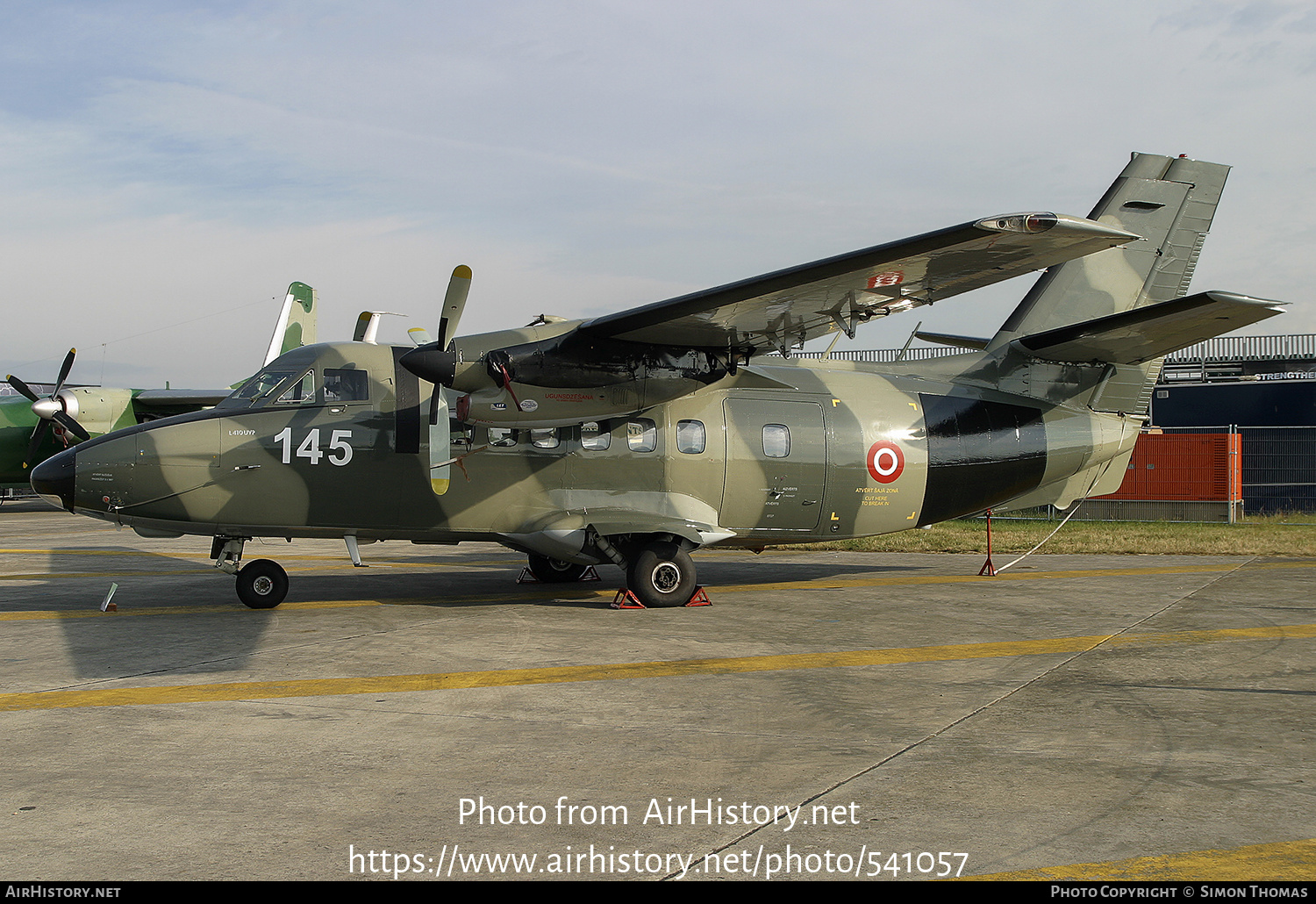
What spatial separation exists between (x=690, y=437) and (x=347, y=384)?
4.55 metres

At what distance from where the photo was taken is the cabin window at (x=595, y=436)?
40.8 ft

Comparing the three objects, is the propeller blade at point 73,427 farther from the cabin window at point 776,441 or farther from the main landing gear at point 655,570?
the cabin window at point 776,441

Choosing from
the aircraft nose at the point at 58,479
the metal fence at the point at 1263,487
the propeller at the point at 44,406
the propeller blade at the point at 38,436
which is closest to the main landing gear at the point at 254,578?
the aircraft nose at the point at 58,479

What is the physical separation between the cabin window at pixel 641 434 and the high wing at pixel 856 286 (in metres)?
1.26

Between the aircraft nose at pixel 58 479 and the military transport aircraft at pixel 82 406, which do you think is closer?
the aircraft nose at pixel 58 479

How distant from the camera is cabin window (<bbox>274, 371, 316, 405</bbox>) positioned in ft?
38.9

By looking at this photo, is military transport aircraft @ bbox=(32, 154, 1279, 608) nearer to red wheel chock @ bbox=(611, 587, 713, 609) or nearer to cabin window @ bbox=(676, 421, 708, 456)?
cabin window @ bbox=(676, 421, 708, 456)

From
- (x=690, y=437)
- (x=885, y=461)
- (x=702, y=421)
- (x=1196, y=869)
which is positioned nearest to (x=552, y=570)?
(x=690, y=437)

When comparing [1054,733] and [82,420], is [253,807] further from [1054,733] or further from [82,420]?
[82,420]

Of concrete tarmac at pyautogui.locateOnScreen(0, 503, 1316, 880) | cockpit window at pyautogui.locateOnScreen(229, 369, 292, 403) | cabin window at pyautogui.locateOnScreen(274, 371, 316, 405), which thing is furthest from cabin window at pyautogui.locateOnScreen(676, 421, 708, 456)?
cockpit window at pyautogui.locateOnScreen(229, 369, 292, 403)

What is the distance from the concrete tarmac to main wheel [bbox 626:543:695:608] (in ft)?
1.86

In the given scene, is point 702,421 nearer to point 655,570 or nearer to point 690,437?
point 690,437

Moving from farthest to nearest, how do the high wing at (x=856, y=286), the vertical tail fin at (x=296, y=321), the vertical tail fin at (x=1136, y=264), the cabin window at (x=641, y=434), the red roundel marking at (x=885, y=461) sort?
the vertical tail fin at (x=296, y=321)
the vertical tail fin at (x=1136, y=264)
the red roundel marking at (x=885, y=461)
the cabin window at (x=641, y=434)
the high wing at (x=856, y=286)

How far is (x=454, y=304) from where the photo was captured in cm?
1071
